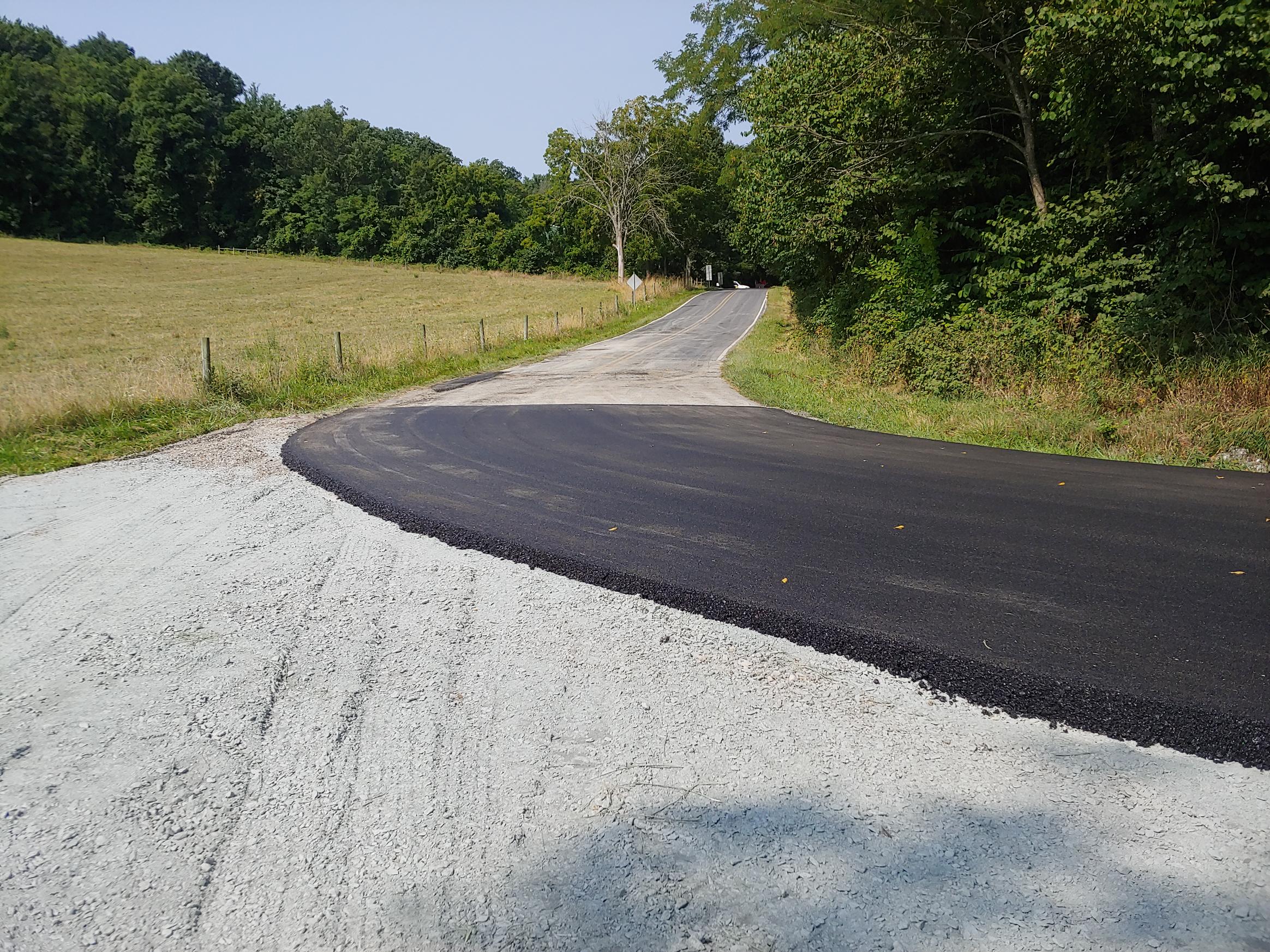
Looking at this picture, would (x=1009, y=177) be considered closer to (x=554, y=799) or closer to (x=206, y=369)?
(x=206, y=369)

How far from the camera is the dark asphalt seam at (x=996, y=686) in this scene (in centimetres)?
297

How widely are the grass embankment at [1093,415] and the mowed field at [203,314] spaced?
34.4 feet

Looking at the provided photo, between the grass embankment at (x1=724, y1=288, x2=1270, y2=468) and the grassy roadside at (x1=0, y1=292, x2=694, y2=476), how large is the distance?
7861 mm

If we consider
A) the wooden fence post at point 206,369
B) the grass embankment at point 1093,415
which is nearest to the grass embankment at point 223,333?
the wooden fence post at point 206,369

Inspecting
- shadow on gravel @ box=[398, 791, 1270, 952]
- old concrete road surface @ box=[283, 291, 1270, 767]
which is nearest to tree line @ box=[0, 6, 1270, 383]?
old concrete road surface @ box=[283, 291, 1270, 767]

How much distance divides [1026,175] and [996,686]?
1429cm

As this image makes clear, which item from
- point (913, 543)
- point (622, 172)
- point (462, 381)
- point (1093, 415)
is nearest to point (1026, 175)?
point (1093, 415)

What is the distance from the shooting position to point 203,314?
37719mm

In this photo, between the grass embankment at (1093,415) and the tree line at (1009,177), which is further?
the tree line at (1009,177)

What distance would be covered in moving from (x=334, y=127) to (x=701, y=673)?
4362 inches

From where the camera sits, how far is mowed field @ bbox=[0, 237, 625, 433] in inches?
529

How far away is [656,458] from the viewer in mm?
8398

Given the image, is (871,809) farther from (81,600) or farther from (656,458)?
(656,458)

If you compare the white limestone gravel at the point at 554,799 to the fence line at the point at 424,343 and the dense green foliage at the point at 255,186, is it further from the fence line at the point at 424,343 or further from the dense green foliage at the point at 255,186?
the dense green foliage at the point at 255,186
